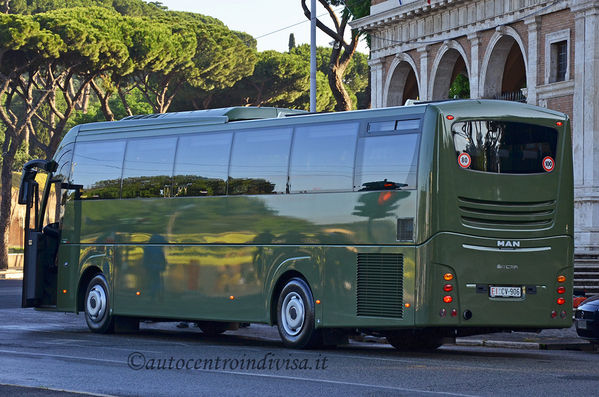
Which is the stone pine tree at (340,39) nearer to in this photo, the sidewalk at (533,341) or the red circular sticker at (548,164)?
the sidewalk at (533,341)

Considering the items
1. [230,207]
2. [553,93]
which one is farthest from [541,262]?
[553,93]

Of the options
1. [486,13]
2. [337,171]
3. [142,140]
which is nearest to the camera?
[337,171]

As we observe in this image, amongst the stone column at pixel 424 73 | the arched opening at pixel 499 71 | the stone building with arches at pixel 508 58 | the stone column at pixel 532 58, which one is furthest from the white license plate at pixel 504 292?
the stone column at pixel 424 73

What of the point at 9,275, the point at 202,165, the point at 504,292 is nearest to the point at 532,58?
the point at 202,165

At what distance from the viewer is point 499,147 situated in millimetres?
13961

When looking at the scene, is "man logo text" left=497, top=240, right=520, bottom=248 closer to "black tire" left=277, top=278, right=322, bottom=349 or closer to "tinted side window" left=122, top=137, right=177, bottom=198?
"black tire" left=277, top=278, right=322, bottom=349

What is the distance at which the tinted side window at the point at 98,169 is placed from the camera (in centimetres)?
1834

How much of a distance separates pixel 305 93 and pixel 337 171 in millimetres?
44423

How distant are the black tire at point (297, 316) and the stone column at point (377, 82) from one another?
26.5 metres

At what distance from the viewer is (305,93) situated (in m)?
58.8

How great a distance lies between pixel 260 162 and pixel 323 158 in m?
1.25

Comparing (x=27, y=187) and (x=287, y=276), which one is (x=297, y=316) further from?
(x=27, y=187)

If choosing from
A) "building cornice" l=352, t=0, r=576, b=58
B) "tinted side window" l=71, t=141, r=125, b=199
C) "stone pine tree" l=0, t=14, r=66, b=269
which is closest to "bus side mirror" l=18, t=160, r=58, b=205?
"tinted side window" l=71, t=141, r=125, b=199

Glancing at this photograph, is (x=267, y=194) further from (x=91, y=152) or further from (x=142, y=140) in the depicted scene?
(x=91, y=152)
